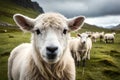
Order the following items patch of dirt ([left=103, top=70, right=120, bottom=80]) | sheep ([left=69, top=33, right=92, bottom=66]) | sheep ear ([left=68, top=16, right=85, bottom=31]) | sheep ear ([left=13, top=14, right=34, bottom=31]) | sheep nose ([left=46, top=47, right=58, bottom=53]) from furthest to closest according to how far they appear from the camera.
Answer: sheep ([left=69, top=33, right=92, bottom=66]) → patch of dirt ([left=103, top=70, right=120, bottom=80]) → sheep ear ([left=68, top=16, right=85, bottom=31]) → sheep ear ([left=13, top=14, right=34, bottom=31]) → sheep nose ([left=46, top=47, right=58, bottom=53])

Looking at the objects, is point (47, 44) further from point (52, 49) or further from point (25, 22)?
point (25, 22)

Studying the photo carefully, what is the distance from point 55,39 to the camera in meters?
6.63

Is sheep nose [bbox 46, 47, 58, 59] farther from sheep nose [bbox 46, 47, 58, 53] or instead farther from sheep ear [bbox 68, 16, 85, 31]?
sheep ear [bbox 68, 16, 85, 31]

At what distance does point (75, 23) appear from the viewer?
8.14m

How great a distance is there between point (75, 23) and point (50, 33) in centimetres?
150

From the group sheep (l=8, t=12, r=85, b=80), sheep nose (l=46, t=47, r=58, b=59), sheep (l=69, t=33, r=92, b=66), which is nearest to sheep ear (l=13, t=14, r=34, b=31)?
sheep (l=8, t=12, r=85, b=80)

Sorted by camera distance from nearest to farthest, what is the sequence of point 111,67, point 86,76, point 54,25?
point 54,25 → point 86,76 → point 111,67

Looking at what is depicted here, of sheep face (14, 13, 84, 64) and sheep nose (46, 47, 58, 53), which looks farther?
sheep face (14, 13, 84, 64)

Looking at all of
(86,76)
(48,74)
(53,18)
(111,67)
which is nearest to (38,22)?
(53,18)

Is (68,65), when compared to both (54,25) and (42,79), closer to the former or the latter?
(42,79)

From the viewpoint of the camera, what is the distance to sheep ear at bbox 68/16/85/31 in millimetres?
7848

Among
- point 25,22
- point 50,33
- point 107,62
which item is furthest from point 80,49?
point 50,33

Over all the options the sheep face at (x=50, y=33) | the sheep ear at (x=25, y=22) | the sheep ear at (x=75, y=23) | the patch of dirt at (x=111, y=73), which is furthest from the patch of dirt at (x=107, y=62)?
the sheep ear at (x=25, y=22)

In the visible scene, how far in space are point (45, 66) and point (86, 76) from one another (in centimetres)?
1128
